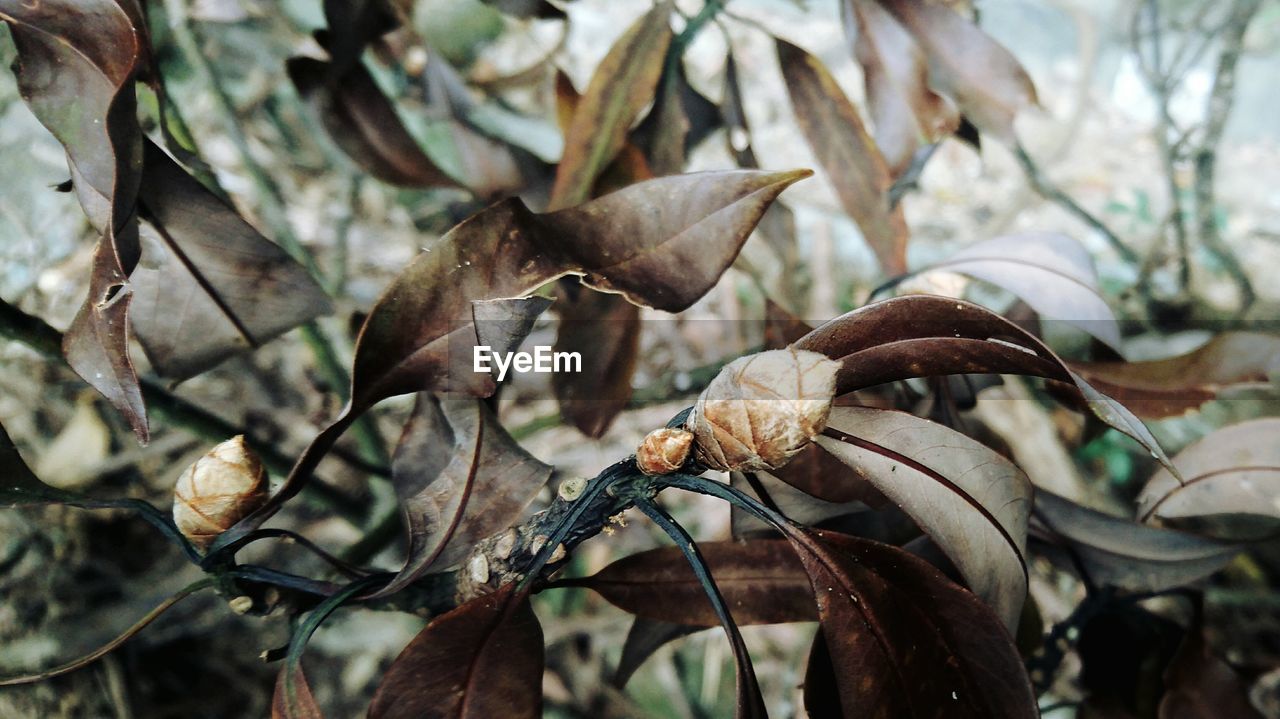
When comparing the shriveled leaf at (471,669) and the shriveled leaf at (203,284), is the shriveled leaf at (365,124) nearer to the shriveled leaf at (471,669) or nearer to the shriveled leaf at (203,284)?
the shriveled leaf at (203,284)

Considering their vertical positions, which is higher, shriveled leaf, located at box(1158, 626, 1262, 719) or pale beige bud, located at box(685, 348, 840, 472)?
pale beige bud, located at box(685, 348, 840, 472)

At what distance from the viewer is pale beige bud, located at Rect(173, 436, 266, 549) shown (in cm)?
42

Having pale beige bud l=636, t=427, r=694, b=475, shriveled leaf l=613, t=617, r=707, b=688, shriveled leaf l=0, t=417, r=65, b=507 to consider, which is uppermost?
pale beige bud l=636, t=427, r=694, b=475

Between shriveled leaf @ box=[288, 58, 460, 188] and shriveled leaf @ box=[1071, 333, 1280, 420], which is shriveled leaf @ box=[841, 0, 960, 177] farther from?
shriveled leaf @ box=[288, 58, 460, 188]

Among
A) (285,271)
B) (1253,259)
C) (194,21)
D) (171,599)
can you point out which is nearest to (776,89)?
(1253,259)

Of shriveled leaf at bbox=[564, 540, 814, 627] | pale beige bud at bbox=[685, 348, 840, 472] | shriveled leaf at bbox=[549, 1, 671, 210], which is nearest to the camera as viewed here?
pale beige bud at bbox=[685, 348, 840, 472]

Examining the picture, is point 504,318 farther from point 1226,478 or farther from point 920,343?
A: point 1226,478

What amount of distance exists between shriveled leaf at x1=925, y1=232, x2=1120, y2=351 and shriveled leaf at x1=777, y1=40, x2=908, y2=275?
102 mm

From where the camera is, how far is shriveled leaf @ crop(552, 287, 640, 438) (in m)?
0.68

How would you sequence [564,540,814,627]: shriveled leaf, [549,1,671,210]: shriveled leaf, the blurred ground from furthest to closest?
the blurred ground, [549,1,671,210]: shriveled leaf, [564,540,814,627]: shriveled leaf

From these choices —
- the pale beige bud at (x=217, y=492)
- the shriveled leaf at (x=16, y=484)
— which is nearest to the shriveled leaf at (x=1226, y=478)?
the pale beige bud at (x=217, y=492)

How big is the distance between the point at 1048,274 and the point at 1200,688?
0.36 m

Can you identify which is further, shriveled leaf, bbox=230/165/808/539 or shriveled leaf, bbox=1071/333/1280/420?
shriveled leaf, bbox=1071/333/1280/420

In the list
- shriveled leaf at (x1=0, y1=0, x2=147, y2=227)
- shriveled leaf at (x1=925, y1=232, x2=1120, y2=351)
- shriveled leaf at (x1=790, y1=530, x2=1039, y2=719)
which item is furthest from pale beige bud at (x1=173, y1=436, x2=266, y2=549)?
shriveled leaf at (x1=925, y1=232, x2=1120, y2=351)
